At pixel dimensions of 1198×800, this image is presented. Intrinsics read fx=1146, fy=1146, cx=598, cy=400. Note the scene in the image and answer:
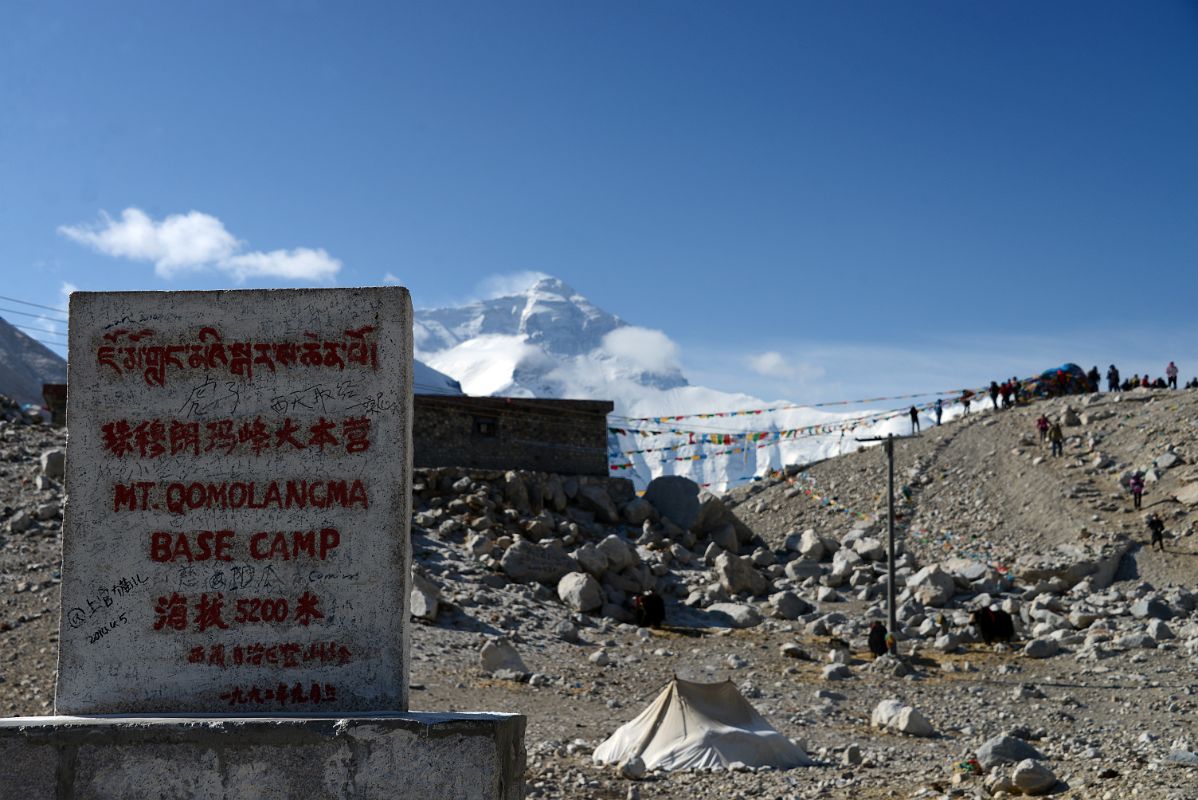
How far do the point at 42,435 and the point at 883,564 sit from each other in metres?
20.2

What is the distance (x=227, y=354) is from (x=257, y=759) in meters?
1.82

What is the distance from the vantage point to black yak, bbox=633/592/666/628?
23.9m

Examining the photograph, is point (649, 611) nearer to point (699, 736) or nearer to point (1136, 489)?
point (699, 736)

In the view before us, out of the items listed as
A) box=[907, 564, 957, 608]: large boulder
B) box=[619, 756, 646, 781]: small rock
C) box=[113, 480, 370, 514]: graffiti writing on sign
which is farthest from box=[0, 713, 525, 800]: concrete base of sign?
box=[907, 564, 957, 608]: large boulder

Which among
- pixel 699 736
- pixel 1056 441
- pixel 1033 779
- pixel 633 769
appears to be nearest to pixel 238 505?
pixel 633 769

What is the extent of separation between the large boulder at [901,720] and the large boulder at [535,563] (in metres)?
9.93

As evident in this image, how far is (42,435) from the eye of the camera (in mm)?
25250

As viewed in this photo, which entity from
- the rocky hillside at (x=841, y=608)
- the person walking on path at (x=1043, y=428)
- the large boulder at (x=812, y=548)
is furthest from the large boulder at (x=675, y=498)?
the person walking on path at (x=1043, y=428)

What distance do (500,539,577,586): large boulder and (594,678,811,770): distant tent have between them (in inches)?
417

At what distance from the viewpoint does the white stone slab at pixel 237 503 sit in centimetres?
513

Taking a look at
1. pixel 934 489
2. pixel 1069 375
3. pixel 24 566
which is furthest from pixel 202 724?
pixel 1069 375

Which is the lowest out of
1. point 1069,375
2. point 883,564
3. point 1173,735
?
point 1173,735

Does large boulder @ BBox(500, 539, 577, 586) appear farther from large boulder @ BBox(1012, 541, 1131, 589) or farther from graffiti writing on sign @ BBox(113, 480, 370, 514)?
graffiti writing on sign @ BBox(113, 480, 370, 514)

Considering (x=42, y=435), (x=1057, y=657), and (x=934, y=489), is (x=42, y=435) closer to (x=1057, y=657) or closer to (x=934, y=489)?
(x=1057, y=657)
